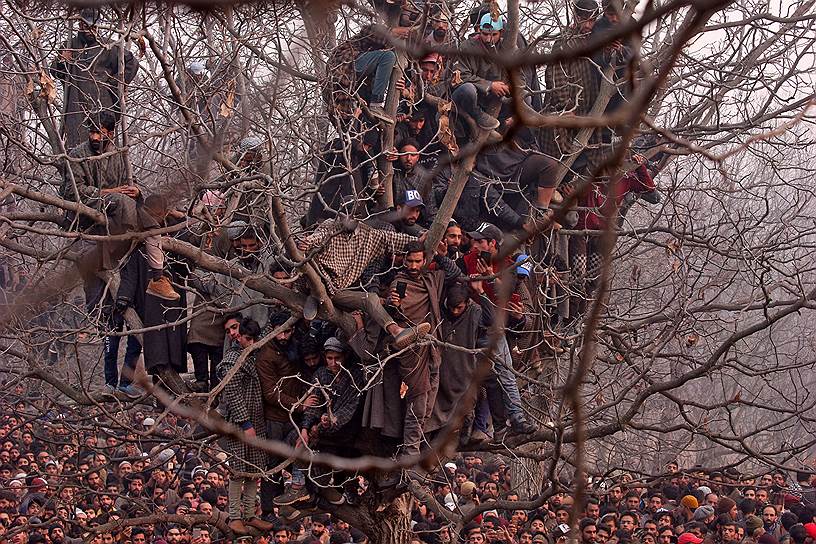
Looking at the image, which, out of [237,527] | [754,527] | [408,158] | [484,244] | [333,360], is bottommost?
[237,527]

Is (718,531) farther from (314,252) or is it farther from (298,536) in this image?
(314,252)

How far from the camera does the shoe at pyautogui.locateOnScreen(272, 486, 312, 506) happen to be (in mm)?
9234

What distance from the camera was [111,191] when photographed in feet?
25.1

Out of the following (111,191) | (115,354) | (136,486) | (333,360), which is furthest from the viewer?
(136,486)

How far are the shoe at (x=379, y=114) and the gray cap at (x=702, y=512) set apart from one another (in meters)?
5.06

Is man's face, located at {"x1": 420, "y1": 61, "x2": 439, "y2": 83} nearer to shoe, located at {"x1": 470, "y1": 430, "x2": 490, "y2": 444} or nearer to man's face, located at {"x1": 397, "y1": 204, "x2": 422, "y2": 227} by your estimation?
man's face, located at {"x1": 397, "y1": 204, "x2": 422, "y2": 227}

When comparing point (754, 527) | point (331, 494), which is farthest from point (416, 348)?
point (754, 527)

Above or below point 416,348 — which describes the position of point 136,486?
below

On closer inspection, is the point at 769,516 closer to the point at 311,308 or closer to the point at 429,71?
the point at 311,308

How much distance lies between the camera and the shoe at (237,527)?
370 inches

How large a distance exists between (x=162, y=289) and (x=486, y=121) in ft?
8.70

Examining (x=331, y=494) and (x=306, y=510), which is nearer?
(x=331, y=494)

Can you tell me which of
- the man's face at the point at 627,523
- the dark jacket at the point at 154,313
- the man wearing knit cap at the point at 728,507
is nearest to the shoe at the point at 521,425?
the man's face at the point at 627,523

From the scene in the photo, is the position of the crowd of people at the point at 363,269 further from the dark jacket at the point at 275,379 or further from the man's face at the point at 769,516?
the man's face at the point at 769,516
